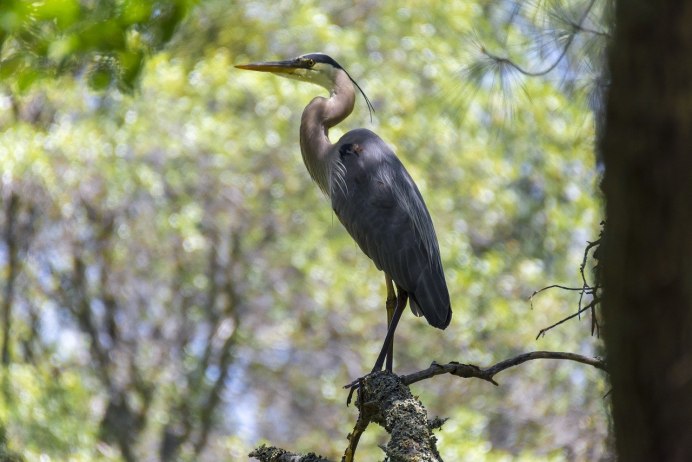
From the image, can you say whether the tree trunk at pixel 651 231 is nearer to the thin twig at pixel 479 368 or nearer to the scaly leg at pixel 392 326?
the thin twig at pixel 479 368

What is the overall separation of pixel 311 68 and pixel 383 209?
28.8 inches

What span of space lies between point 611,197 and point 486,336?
610cm

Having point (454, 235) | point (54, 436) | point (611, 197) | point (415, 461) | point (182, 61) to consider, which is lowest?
point (611, 197)

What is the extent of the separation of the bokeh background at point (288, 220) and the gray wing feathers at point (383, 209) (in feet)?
8.53

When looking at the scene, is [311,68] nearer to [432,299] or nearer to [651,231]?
[432,299]

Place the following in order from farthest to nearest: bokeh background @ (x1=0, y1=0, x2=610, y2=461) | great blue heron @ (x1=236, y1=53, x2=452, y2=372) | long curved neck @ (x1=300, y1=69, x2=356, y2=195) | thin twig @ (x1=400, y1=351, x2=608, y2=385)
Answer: bokeh background @ (x1=0, y1=0, x2=610, y2=461) → long curved neck @ (x1=300, y1=69, x2=356, y2=195) → great blue heron @ (x1=236, y1=53, x2=452, y2=372) → thin twig @ (x1=400, y1=351, x2=608, y2=385)

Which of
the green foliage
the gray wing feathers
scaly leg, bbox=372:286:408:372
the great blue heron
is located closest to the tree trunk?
the green foliage

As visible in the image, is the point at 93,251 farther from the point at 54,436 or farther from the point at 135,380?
the point at 54,436

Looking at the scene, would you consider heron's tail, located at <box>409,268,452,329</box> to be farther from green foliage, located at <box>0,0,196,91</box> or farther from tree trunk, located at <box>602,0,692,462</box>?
tree trunk, located at <box>602,0,692,462</box>

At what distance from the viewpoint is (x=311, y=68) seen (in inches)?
153

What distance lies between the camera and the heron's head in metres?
3.85

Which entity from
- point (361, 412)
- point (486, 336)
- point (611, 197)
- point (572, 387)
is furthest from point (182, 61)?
point (611, 197)

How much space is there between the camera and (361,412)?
2107 millimetres

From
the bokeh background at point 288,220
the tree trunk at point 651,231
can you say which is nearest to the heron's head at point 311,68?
the bokeh background at point 288,220
